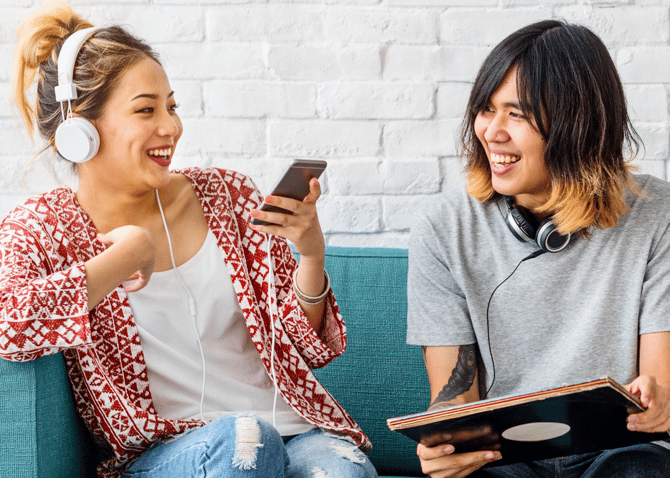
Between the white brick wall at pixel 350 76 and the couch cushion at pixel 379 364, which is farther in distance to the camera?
the white brick wall at pixel 350 76

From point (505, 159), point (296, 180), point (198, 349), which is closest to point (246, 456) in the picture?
point (198, 349)

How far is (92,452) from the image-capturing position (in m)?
1.24

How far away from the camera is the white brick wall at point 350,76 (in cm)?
166

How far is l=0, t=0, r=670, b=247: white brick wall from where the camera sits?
1661mm

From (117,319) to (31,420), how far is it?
0.70ft

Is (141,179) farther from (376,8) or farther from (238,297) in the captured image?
(376,8)

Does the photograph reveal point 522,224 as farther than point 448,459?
Yes

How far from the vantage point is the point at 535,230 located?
1202 mm

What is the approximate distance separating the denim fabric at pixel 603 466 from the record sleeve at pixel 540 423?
0.02 metres

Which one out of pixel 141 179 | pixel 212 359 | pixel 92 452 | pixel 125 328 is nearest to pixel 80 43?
pixel 141 179

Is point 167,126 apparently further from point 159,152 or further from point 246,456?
point 246,456

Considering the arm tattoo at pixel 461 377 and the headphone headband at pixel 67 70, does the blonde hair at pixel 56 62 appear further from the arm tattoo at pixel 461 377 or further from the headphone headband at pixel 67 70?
the arm tattoo at pixel 461 377

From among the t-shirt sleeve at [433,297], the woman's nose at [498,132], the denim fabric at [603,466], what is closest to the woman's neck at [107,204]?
the t-shirt sleeve at [433,297]

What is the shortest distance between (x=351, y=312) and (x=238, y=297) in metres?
0.36
